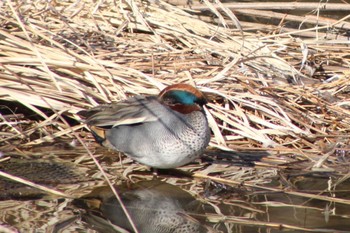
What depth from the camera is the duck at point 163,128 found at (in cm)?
509

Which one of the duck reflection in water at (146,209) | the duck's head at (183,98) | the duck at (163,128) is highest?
the duck's head at (183,98)

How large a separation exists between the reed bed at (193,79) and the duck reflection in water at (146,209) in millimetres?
209

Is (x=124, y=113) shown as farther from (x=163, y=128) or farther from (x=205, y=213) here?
(x=205, y=213)

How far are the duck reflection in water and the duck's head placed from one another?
49 centimetres

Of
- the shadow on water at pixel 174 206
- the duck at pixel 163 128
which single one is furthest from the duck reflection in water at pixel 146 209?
the duck at pixel 163 128

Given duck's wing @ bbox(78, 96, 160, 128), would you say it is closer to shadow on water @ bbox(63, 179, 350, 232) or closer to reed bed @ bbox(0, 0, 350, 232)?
reed bed @ bbox(0, 0, 350, 232)

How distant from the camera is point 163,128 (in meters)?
5.14

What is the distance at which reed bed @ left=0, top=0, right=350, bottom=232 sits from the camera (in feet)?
18.2

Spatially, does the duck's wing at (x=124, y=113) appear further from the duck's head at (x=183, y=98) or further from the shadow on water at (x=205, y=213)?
the shadow on water at (x=205, y=213)

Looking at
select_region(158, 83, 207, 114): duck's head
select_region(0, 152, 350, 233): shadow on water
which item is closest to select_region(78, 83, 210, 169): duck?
Result: select_region(158, 83, 207, 114): duck's head

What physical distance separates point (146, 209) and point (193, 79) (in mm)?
1634

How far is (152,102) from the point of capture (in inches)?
209

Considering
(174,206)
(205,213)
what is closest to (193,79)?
(174,206)

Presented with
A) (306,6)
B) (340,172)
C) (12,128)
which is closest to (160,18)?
(306,6)
